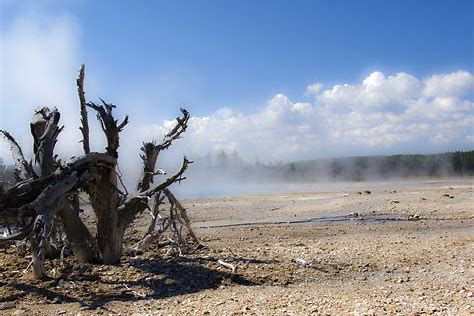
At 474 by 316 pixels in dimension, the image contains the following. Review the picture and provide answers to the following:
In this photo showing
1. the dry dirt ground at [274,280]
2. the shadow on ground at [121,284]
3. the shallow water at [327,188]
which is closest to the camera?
the dry dirt ground at [274,280]

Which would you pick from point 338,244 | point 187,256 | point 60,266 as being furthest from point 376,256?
point 60,266

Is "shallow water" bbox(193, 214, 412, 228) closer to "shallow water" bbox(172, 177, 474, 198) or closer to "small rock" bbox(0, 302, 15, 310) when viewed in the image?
"small rock" bbox(0, 302, 15, 310)

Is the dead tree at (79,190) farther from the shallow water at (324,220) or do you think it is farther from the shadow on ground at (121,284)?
the shallow water at (324,220)

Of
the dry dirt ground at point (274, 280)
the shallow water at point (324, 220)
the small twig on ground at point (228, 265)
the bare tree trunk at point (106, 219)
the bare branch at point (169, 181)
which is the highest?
the bare branch at point (169, 181)

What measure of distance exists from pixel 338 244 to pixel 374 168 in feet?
203

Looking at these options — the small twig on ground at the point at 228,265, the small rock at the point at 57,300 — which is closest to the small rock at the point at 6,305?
the small rock at the point at 57,300

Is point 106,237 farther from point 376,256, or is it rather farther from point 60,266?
point 376,256

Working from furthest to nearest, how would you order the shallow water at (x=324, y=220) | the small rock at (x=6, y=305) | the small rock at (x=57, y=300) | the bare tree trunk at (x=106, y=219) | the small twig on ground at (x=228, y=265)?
the shallow water at (x=324, y=220) → the bare tree trunk at (x=106, y=219) → the small twig on ground at (x=228, y=265) → the small rock at (x=57, y=300) → the small rock at (x=6, y=305)

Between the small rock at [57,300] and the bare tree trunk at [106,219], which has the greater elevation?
the bare tree trunk at [106,219]

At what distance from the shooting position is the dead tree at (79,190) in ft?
27.4

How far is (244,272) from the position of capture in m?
9.25

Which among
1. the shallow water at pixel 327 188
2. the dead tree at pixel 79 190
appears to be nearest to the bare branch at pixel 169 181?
the dead tree at pixel 79 190

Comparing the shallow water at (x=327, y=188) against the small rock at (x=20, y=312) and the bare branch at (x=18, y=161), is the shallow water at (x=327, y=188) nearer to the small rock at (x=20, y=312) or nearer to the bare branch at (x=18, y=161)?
the bare branch at (x=18, y=161)

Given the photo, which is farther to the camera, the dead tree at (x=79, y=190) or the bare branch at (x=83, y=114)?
the bare branch at (x=83, y=114)
